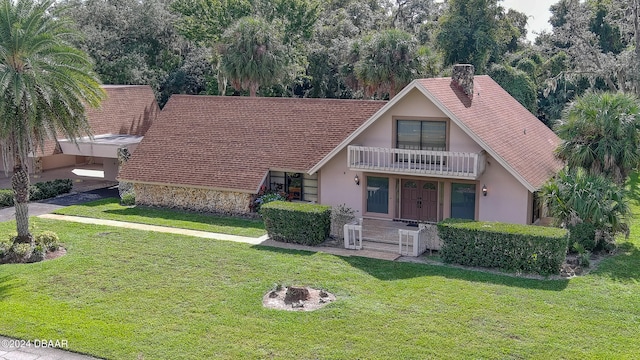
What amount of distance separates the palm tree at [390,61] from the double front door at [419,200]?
50.9 feet

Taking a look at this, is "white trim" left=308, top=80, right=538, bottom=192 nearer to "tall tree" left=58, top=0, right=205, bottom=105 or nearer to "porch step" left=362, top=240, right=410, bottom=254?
"porch step" left=362, top=240, right=410, bottom=254

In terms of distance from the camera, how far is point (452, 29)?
48.5 meters

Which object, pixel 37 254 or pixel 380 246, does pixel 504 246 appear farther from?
pixel 37 254

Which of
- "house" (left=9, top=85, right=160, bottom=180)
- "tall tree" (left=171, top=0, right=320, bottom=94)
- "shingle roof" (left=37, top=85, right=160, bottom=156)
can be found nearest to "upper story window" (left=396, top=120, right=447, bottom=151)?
"house" (left=9, top=85, right=160, bottom=180)

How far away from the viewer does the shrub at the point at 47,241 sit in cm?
2297

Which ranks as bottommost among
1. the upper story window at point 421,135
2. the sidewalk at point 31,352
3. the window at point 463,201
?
the sidewalk at point 31,352

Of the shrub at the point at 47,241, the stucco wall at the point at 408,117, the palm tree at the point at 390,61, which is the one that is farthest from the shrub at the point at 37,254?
the palm tree at the point at 390,61

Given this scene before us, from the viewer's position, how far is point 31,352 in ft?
50.8

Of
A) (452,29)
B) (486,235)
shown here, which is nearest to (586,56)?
(452,29)

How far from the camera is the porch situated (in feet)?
73.4

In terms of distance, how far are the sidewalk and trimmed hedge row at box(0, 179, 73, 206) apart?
55.1 feet

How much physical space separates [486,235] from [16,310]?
1388 cm

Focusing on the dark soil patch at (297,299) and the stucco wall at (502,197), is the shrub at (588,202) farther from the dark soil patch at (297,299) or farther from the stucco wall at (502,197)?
the dark soil patch at (297,299)

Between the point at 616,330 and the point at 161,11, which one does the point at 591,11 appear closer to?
the point at 161,11
